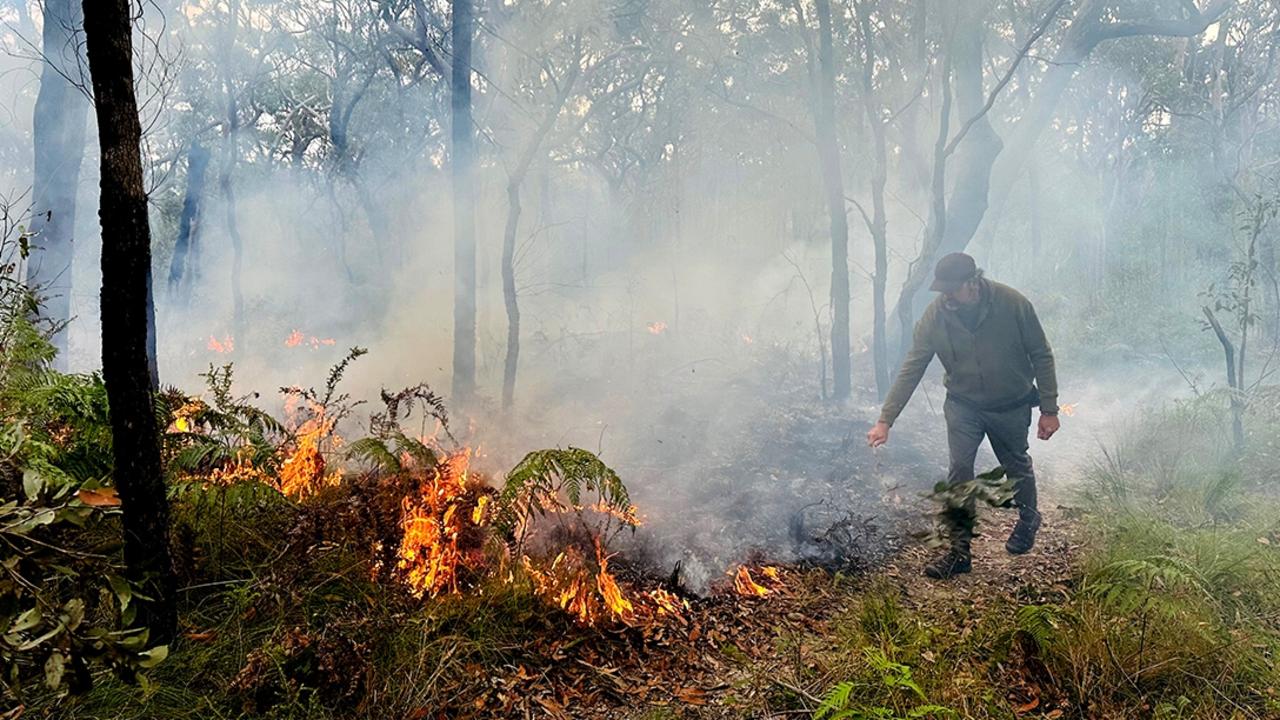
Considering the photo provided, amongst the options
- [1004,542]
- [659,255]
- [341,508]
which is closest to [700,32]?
[1004,542]

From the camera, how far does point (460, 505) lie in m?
3.47

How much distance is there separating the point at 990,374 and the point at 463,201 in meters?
6.85

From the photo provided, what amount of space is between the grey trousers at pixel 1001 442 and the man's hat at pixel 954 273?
0.99m

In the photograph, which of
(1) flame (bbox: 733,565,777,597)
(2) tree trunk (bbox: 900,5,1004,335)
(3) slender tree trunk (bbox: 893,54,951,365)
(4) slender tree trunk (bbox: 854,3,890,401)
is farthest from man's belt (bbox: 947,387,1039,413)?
(2) tree trunk (bbox: 900,5,1004,335)

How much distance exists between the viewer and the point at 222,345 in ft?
46.9

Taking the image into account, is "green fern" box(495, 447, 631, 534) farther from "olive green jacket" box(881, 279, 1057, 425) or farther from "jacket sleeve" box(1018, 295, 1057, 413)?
"jacket sleeve" box(1018, 295, 1057, 413)

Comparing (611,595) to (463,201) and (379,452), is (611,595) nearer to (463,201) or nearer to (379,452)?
(379,452)

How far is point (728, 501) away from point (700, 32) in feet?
31.0

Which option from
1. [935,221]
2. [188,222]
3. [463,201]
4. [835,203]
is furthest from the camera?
[188,222]

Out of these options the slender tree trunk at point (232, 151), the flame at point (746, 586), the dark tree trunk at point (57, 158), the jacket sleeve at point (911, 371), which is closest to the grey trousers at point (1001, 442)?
the jacket sleeve at point (911, 371)

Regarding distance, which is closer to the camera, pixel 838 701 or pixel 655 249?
pixel 838 701

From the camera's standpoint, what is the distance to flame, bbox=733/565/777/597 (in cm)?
379

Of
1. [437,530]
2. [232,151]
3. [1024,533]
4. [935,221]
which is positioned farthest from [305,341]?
[1024,533]

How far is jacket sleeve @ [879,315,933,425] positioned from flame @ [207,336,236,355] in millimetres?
14660
